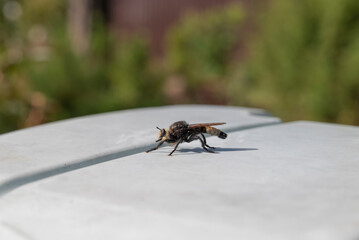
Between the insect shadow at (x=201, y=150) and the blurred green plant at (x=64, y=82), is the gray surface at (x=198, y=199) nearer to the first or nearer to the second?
the insect shadow at (x=201, y=150)

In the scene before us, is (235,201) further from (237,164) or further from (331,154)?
(331,154)

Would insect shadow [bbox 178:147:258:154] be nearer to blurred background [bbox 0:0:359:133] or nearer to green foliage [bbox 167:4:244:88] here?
blurred background [bbox 0:0:359:133]

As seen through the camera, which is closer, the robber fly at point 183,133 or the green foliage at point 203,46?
the robber fly at point 183,133

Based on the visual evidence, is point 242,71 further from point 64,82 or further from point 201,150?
point 201,150

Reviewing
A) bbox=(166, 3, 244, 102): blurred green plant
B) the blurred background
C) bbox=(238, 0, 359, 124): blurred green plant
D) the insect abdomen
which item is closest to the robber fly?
the insect abdomen

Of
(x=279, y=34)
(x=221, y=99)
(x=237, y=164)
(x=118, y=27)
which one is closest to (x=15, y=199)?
(x=237, y=164)

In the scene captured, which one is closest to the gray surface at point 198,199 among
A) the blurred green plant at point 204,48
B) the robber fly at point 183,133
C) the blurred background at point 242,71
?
the robber fly at point 183,133
